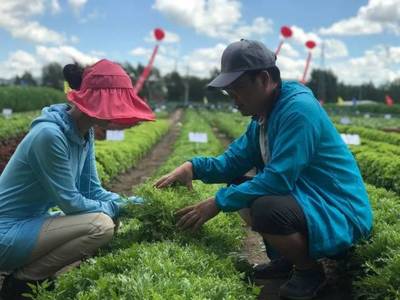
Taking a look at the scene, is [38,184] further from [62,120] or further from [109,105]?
[109,105]

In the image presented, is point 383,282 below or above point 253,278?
above

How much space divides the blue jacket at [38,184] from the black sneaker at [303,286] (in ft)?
4.67

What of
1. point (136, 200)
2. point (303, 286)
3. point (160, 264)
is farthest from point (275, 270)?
point (160, 264)

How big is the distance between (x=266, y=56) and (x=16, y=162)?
1.84m

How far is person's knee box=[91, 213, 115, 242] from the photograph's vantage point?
3588mm

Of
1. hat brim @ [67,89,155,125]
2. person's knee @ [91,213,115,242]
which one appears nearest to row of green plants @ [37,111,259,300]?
person's knee @ [91,213,115,242]

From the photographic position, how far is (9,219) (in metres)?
3.55

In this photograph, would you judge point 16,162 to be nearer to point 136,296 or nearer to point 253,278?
point 136,296

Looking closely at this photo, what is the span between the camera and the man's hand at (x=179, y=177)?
4.14 metres

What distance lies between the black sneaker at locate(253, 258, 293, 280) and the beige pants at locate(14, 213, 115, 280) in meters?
1.32

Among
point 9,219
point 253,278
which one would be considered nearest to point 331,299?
point 253,278

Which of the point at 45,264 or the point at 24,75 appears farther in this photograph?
the point at 24,75

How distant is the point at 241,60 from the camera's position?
11.2 feet

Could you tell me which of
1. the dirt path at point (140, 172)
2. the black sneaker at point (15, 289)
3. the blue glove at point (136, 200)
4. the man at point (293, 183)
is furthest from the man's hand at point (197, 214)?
the dirt path at point (140, 172)
